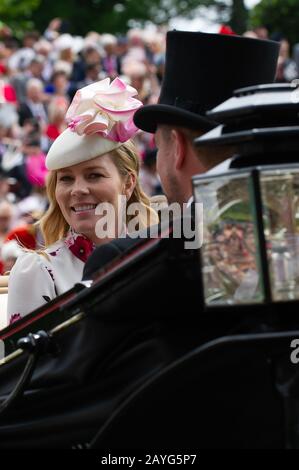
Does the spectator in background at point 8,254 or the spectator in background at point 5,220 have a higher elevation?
the spectator in background at point 5,220

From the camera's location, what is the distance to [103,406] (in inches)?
101

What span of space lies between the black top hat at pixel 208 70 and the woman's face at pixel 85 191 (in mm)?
965

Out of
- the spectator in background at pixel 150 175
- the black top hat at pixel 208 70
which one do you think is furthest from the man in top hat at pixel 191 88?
the spectator in background at pixel 150 175

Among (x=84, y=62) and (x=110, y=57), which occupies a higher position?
(x=110, y=57)

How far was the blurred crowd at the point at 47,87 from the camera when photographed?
11.6 m

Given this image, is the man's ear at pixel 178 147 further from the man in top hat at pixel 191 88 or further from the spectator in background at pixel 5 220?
the spectator in background at pixel 5 220

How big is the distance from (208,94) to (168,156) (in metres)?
0.26

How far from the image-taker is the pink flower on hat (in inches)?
157

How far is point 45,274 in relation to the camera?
4.00 meters

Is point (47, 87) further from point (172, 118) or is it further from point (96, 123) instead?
point (172, 118)

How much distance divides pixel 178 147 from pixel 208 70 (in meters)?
0.30

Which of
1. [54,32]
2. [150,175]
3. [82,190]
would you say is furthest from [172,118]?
[54,32]

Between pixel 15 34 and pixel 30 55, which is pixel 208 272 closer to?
pixel 30 55
